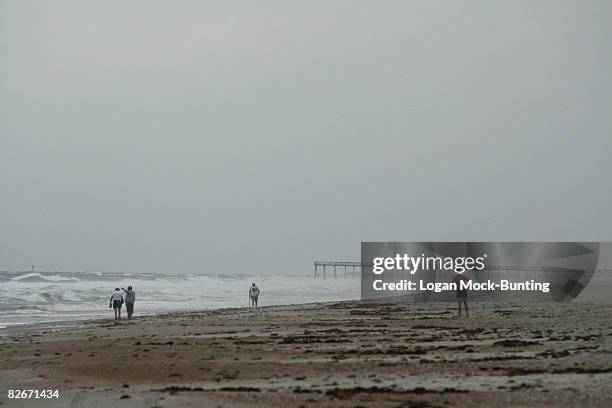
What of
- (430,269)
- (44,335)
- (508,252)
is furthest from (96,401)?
(508,252)

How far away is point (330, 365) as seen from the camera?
1218cm

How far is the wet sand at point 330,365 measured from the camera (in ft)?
30.1

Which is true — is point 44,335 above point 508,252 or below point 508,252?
below

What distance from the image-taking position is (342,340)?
54.2ft

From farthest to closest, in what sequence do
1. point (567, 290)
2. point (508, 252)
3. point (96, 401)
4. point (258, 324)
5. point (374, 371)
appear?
point (508, 252)
point (567, 290)
point (258, 324)
point (374, 371)
point (96, 401)

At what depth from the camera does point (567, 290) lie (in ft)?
147

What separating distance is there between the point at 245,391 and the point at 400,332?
30.0ft

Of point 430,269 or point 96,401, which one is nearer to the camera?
point 96,401

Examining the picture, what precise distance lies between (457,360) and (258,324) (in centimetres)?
1206

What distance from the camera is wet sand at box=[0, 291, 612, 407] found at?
9.17 metres

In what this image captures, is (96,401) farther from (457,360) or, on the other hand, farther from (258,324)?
(258,324)

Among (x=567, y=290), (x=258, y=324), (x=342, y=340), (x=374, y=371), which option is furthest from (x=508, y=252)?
(x=374, y=371)

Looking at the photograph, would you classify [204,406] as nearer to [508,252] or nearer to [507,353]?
[507,353]

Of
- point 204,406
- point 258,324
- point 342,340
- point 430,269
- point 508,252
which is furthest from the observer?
point 508,252
